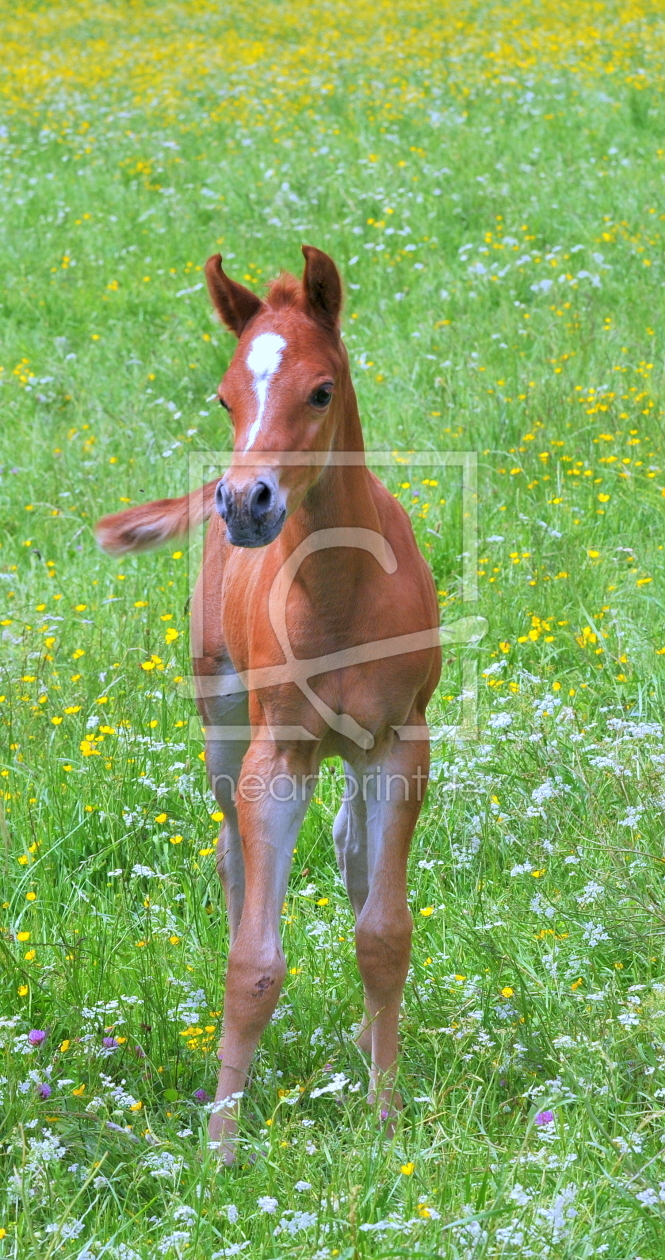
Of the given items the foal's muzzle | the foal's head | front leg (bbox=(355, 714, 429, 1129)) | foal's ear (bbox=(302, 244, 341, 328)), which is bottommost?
front leg (bbox=(355, 714, 429, 1129))

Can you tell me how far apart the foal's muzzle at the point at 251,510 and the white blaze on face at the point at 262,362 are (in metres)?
0.13

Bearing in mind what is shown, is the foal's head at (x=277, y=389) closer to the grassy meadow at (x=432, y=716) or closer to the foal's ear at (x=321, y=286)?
the foal's ear at (x=321, y=286)

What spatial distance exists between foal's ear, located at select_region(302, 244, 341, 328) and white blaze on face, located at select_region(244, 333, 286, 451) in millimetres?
168

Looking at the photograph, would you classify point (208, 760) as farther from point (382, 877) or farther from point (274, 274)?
point (274, 274)

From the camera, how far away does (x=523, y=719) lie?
12.3 feet

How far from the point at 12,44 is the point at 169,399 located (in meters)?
11.2

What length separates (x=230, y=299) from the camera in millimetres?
2709

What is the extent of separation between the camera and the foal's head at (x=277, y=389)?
7.71 ft

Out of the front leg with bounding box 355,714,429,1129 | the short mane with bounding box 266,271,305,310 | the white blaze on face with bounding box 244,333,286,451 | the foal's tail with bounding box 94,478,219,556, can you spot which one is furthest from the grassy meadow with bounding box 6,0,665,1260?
the short mane with bounding box 266,271,305,310

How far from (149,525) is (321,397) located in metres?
1.24

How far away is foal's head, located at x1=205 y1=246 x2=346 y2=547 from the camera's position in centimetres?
235

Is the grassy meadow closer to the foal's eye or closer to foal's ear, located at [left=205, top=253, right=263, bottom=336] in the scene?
the foal's eye

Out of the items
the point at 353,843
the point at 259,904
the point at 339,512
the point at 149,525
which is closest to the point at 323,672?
the point at 339,512

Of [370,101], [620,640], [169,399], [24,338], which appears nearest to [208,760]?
[620,640]
